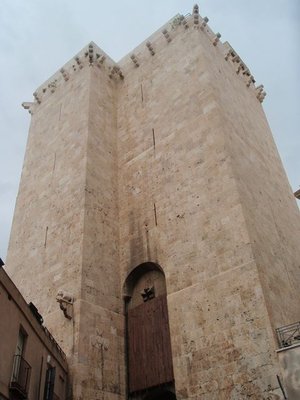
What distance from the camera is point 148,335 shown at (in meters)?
12.4

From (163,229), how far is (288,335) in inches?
200

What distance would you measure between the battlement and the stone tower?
118 mm

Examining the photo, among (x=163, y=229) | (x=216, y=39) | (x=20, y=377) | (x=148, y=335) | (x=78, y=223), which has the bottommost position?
(x=20, y=377)

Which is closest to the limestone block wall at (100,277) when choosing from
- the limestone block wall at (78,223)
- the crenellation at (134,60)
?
the limestone block wall at (78,223)

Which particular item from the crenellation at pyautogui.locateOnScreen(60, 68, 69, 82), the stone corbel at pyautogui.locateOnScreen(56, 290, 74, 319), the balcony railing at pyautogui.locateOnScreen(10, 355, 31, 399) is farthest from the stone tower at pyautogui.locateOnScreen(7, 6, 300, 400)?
the balcony railing at pyautogui.locateOnScreen(10, 355, 31, 399)

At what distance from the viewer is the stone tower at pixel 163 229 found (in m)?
10.6

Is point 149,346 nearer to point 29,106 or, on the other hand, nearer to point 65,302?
point 65,302

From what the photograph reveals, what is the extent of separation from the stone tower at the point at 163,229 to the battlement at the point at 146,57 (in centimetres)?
12

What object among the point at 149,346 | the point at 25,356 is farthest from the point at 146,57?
the point at 25,356

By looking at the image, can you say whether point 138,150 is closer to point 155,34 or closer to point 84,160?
point 84,160

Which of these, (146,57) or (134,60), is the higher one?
(134,60)

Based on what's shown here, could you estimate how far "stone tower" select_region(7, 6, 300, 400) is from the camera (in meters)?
10.6

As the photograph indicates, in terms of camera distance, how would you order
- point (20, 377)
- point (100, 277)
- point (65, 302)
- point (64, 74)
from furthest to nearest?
point (64, 74) → point (100, 277) → point (65, 302) → point (20, 377)

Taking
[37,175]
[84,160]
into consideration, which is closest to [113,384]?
[84,160]
